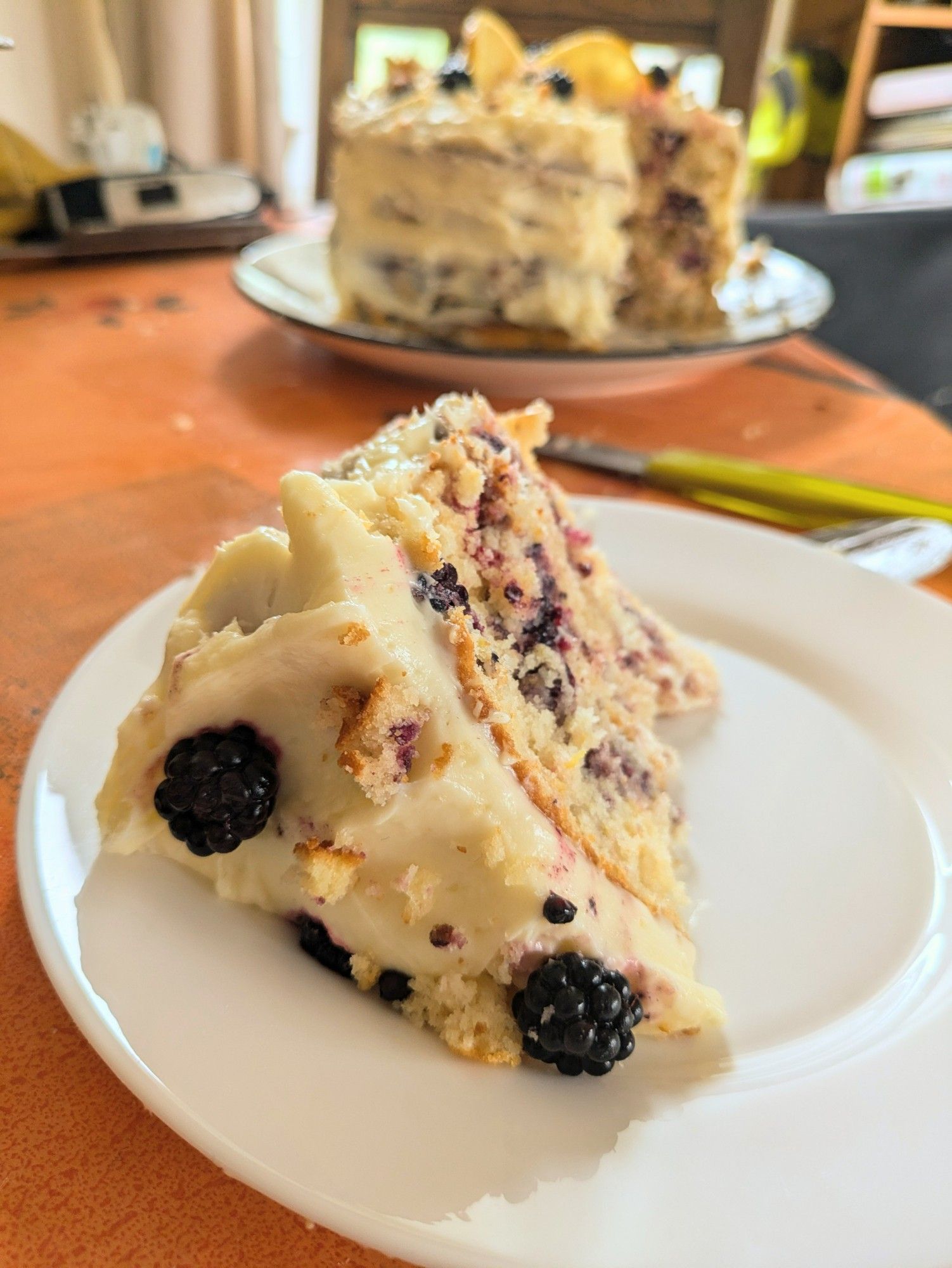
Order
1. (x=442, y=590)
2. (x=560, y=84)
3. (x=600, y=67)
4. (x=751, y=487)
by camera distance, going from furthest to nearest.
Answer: (x=600, y=67) < (x=560, y=84) < (x=751, y=487) < (x=442, y=590)

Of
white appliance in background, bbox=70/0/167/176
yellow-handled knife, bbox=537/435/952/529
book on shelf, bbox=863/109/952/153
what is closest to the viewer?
yellow-handled knife, bbox=537/435/952/529

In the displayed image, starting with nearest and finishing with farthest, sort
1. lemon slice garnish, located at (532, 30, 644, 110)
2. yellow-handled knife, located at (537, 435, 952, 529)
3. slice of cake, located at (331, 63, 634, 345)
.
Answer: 1. yellow-handled knife, located at (537, 435, 952, 529)
2. slice of cake, located at (331, 63, 634, 345)
3. lemon slice garnish, located at (532, 30, 644, 110)

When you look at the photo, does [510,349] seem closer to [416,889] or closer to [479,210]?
[479,210]

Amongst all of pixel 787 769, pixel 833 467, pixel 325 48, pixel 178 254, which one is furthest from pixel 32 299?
pixel 787 769

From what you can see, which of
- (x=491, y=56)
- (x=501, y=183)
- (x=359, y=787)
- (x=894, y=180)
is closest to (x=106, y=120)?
(x=491, y=56)

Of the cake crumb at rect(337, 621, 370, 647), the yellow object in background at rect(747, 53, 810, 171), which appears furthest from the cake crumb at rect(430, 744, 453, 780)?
the yellow object in background at rect(747, 53, 810, 171)

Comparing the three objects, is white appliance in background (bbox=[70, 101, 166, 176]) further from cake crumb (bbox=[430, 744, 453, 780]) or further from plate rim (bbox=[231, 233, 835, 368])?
cake crumb (bbox=[430, 744, 453, 780])
